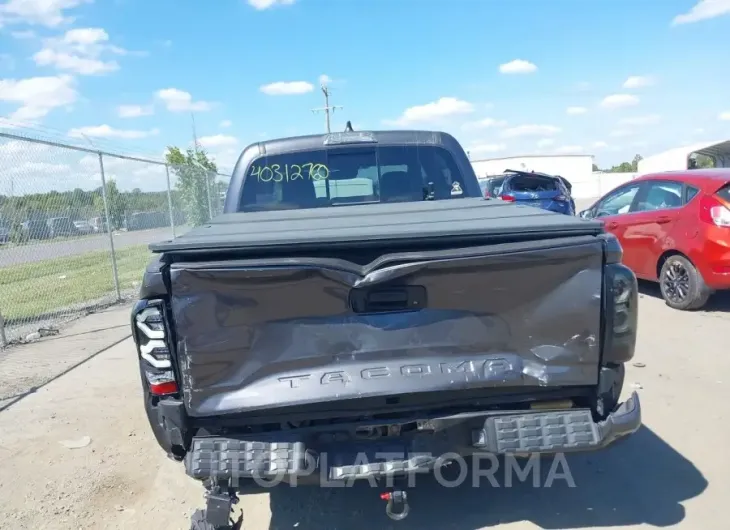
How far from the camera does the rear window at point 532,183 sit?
15188 mm

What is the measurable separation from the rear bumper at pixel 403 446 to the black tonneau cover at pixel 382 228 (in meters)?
0.81

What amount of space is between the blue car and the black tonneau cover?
1175 centimetres

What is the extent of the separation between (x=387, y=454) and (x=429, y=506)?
0.98 meters

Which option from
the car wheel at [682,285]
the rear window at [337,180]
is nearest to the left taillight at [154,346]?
the rear window at [337,180]

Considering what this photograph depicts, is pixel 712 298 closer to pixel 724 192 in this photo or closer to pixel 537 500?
pixel 724 192

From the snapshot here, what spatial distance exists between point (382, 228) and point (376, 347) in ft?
1.75

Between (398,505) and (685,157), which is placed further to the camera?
(685,157)

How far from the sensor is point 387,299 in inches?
98.0

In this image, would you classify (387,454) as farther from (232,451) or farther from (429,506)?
(429,506)

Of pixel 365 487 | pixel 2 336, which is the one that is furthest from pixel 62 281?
pixel 365 487

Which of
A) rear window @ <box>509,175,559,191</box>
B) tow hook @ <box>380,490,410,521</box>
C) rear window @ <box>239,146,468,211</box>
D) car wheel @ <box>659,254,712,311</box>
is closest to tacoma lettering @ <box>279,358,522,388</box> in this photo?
tow hook @ <box>380,490,410,521</box>

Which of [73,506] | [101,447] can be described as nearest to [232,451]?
[73,506]

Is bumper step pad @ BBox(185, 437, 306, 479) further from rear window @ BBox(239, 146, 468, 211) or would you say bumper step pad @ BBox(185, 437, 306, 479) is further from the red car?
the red car

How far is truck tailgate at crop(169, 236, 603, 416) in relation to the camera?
2.42 meters
